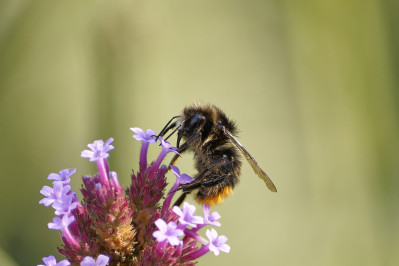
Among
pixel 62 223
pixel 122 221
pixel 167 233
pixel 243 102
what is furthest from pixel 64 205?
pixel 243 102

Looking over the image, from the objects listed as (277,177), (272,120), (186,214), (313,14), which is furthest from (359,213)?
(186,214)

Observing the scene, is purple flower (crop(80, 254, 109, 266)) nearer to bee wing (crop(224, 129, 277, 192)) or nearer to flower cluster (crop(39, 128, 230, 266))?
flower cluster (crop(39, 128, 230, 266))

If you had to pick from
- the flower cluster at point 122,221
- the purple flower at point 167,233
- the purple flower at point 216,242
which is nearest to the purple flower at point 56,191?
the flower cluster at point 122,221

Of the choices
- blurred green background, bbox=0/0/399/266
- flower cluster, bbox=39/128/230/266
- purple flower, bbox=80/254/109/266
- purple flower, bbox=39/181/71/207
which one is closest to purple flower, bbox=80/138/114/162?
flower cluster, bbox=39/128/230/266

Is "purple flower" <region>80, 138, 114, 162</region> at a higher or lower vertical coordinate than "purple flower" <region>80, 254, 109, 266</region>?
higher

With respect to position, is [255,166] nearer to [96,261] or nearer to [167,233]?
[167,233]

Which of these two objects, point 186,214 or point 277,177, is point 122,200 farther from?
point 277,177
